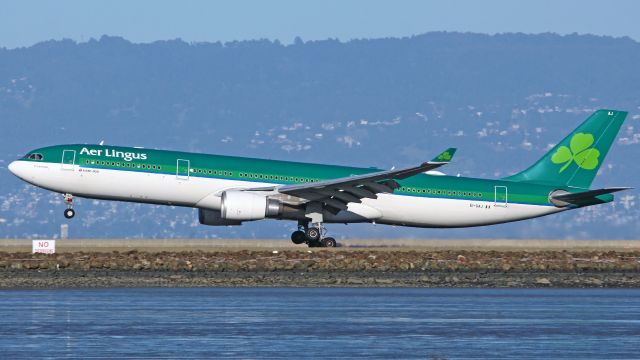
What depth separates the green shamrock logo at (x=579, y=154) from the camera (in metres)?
58.6

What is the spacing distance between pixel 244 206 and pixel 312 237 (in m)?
3.61

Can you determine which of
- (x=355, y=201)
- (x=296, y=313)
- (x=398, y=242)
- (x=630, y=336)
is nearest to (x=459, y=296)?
(x=296, y=313)

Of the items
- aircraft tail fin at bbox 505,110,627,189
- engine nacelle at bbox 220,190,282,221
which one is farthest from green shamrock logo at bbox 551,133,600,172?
engine nacelle at bbox 220,190,282,221

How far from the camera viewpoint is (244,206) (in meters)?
51.6

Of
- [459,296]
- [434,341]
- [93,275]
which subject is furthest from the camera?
[93,275]

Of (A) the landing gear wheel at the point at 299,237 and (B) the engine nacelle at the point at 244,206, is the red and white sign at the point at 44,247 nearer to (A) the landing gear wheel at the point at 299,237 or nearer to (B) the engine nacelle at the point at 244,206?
(B) the engine nacelle at the point at 244,206

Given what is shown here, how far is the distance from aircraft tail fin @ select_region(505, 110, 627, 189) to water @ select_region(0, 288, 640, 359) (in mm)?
21818

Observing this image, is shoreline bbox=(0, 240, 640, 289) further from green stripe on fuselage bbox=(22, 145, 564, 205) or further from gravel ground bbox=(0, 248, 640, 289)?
green stripe on fuselage bbox=(22, 145, 564, 205)

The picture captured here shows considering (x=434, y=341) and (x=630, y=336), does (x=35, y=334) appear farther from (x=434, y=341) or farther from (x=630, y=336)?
(x=630, y=336)

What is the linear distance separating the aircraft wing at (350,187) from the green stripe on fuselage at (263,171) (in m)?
1.25

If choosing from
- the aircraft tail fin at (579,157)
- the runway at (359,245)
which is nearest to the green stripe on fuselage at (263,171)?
the aircraft tail fin at (579,157)

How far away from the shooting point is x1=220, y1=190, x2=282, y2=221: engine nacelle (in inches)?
2028

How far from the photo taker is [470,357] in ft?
78.6

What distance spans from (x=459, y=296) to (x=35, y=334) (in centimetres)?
1243
